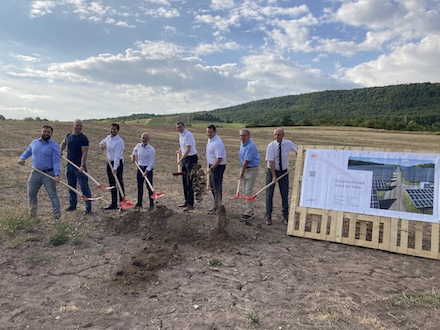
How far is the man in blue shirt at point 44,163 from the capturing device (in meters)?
7.21

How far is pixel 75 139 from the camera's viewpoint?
7.88 meters

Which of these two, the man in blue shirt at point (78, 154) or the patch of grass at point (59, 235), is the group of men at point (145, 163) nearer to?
the man in blue shirt at point (78, 154)

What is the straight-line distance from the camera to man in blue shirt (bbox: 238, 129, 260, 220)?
25.0 feet

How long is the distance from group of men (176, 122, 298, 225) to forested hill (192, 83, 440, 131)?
71.6m

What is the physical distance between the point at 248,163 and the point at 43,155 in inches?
162

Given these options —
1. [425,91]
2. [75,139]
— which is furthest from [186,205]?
[425,91]

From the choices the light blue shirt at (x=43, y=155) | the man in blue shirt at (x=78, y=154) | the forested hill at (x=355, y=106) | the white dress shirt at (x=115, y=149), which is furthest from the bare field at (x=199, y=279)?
the forested hill at (x=355, y=106)

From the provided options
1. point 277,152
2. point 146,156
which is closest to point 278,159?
point 277,152

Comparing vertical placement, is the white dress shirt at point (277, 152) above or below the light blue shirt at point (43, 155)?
above

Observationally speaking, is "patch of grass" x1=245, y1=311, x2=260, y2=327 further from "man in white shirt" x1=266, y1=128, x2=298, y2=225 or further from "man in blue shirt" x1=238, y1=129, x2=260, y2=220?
"man in blue shirt" x1=238, y1=129, x2=260, y2=220

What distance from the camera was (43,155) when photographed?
7.23 m

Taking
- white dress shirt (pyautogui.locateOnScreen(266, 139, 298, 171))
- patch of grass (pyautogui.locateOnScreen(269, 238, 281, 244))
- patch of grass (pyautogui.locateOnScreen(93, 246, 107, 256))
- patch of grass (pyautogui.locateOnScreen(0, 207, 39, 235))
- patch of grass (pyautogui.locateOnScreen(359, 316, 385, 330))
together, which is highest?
white dress shirt (pyautogui.locateOnScreen(266, 139, 298, 171))

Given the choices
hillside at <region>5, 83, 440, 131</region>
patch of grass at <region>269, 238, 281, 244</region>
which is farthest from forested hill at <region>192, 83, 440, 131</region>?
patch of grass at <region>269, 238, 281, 244</region>

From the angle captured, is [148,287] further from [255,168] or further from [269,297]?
[255,168]
